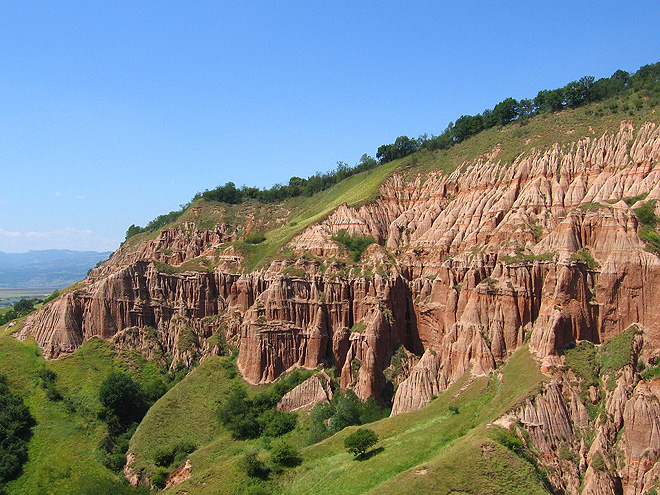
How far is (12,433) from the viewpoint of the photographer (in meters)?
59.8

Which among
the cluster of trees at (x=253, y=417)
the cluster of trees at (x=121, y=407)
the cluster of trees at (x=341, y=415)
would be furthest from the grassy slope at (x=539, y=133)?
the cluster of trees at (x=121, y=407)

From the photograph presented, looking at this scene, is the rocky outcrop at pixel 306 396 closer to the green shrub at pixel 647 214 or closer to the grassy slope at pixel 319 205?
the grassy slope at pixel 319 205

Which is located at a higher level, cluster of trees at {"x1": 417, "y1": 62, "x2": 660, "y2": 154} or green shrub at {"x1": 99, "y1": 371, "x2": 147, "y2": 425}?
cluster of trees at {"x1": 417, "y1": 62, "x2": 660, "y2": 154}

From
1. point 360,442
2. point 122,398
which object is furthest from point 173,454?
point 360,442

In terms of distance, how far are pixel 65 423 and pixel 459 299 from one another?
5045 centimetres

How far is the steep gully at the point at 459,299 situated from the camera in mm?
48875

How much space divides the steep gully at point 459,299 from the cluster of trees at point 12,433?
11.6m

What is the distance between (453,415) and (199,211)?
80.5m

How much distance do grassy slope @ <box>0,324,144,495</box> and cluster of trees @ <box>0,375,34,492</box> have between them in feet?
2.78

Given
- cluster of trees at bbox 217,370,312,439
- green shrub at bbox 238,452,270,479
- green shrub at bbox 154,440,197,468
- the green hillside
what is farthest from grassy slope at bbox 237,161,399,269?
green shrub at bbox 238,452,270,479

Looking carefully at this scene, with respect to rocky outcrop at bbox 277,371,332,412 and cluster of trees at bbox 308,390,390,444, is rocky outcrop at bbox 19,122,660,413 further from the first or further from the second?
rocky outcrop at bbox 277,371,332,412

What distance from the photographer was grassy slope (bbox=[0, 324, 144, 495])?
5594 cm

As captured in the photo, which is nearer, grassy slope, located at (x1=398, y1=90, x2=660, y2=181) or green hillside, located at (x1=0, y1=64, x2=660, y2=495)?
green hillside, located at (x1=0, y1=64, x2=660, y2=495)

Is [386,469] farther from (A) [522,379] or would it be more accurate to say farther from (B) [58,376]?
(B) [58,376]
